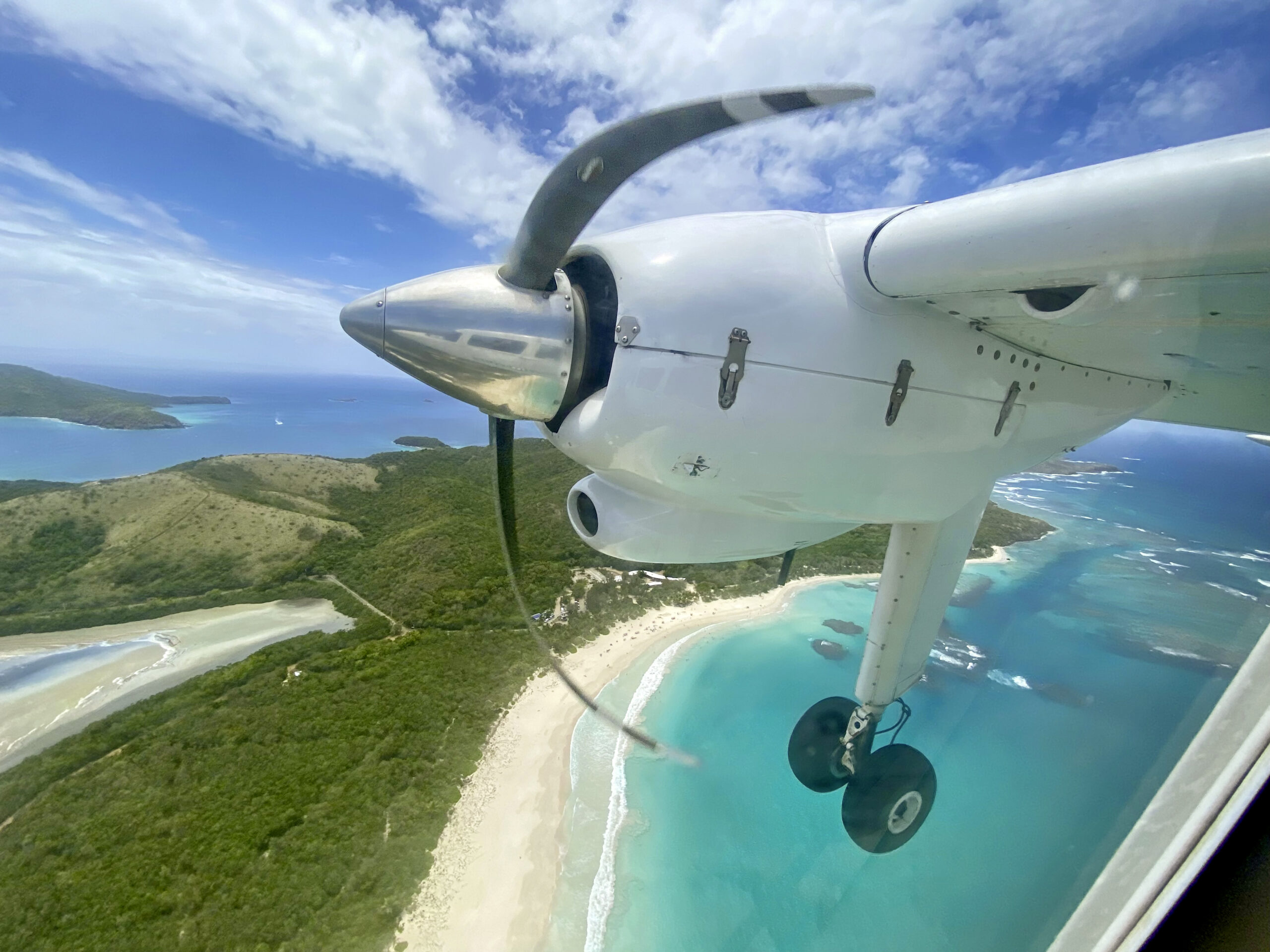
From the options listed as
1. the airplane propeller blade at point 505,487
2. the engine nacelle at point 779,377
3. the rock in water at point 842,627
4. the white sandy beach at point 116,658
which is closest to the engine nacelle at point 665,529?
the engine nacelle at point 779,377

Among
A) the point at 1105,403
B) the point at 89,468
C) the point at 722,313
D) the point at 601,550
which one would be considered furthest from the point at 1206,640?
the point at 89,468

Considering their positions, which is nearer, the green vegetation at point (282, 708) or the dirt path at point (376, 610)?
the green vegetation at point (282, 708)

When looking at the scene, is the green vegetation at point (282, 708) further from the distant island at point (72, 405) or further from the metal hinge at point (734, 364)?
the distant island at point (72, 405)

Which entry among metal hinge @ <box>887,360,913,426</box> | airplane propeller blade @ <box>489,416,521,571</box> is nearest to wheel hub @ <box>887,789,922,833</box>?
metal hinge @ <box>887,360,913,426</box>

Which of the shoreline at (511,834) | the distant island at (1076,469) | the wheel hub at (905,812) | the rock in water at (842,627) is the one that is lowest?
the shoreline at (511,834)

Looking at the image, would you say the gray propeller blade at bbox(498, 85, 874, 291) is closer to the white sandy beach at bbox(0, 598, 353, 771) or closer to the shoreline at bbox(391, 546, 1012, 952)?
the shoreline at bbox(391, 546, 1012, 952)

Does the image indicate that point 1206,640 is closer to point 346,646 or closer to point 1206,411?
point 1206,411
